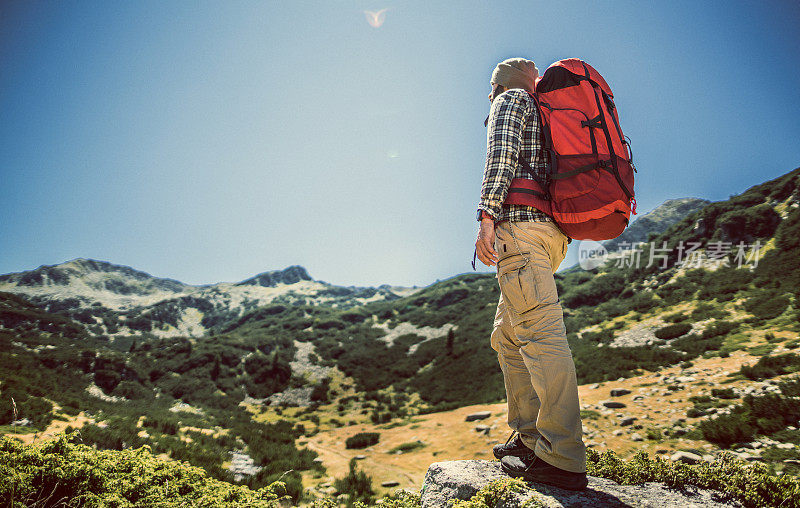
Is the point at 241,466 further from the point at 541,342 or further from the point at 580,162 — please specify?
the point at 580,162

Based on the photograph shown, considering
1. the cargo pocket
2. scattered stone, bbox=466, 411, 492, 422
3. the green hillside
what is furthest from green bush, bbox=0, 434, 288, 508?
scattered stone, bbox=466, 411, 492, 422

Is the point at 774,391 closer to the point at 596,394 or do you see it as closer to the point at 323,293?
the point at 596,394

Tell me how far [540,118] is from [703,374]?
1118 cm

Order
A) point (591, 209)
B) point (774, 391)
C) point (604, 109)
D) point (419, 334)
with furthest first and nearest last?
1. point (419, 334)
2. point (774, 391)
3. point (604, 109)
4. point (591, 209)

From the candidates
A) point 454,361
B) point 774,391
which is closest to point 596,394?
point 774,391

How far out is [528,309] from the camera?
6.59ft

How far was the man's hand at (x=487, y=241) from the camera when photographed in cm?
210

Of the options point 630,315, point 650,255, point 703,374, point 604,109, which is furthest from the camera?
point 650,255

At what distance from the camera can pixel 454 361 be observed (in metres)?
24.3

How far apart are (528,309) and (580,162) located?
99cm

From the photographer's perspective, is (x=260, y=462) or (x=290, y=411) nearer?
(x=260, y=462)
